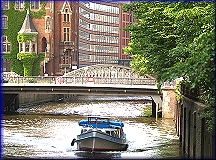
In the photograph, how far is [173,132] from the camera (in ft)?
→ 151

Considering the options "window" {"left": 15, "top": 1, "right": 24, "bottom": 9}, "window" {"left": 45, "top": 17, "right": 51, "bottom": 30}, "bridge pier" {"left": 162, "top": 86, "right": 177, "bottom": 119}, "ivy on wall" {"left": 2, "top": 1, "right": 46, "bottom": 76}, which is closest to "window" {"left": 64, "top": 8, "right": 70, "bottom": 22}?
"window" {"left": 45, "top": 17, "right": 51, "bottom": 30}

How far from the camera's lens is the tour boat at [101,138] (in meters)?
34.7

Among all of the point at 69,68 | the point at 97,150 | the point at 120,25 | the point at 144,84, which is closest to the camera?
the point at 97,150

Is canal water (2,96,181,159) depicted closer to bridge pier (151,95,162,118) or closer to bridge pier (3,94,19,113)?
bridge pier (151,95,162,118)

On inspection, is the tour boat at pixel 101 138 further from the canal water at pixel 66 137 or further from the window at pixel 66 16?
the window at pixel 66 16

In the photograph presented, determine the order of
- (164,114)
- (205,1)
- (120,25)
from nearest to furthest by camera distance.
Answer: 1. (205,1)
2. (164,114)
3. (120,25)

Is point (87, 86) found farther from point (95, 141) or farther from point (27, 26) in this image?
point (27, 26)

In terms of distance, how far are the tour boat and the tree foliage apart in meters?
4.56

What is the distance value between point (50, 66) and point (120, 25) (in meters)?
79.4

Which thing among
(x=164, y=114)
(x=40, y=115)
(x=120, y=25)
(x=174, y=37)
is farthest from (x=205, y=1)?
(x=120, y=25)

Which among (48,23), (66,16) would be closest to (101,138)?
(48,23)

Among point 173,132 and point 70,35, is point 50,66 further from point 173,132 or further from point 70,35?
point 173,132

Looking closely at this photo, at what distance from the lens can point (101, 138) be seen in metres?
34.7

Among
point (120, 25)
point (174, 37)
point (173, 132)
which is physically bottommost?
point (173, 132)
